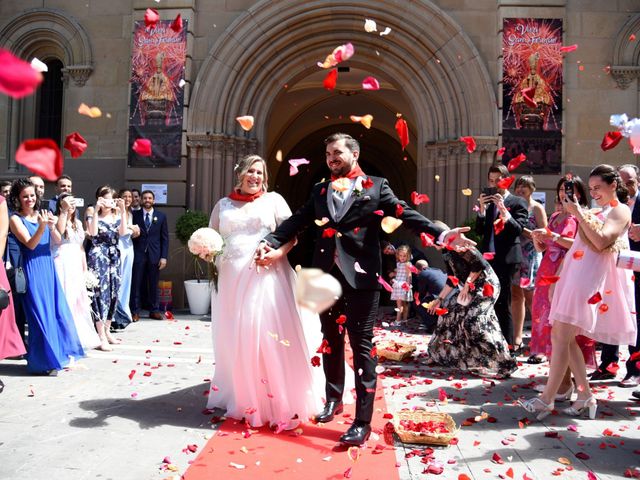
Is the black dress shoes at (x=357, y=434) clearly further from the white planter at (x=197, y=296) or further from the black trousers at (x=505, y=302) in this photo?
the white planter at (x=197, y=296)

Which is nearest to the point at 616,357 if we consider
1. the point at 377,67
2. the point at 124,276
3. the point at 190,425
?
the point at 190,425

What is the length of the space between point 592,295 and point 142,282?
7.80m

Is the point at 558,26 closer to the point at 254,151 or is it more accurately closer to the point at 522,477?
the point at 254,151

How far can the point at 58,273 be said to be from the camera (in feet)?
21.0

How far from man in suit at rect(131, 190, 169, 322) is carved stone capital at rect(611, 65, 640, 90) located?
8.80m

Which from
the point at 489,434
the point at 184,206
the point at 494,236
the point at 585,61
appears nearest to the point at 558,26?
the point at 585,61

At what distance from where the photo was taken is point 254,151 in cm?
1171

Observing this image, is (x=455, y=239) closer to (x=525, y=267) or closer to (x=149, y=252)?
(x=525, y=267)

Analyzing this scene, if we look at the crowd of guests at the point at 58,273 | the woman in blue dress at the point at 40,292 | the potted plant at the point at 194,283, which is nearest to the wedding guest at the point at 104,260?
the crowd of guests at the point at 58,273

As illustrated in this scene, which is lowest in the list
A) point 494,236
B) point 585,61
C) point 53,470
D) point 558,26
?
point 53,470

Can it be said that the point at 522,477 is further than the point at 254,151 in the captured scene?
No

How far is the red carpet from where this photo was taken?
127 inches

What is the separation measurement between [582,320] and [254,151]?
867 cm

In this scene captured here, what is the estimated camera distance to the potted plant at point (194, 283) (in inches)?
404
